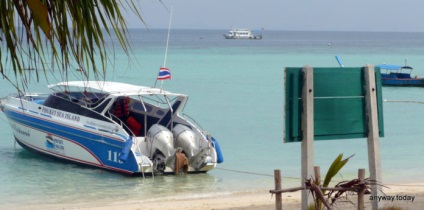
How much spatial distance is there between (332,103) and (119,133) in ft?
26.2

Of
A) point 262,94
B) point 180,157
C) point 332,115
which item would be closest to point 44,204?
point 180,157

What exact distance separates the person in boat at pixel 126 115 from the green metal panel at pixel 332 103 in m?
9.27

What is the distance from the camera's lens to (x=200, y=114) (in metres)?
30.5

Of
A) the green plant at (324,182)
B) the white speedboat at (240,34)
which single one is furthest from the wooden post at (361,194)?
the white speedboat at (240,34)

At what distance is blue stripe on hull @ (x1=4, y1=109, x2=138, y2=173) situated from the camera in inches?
615

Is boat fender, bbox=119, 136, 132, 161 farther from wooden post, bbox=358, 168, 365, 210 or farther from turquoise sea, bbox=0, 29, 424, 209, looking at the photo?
wooden post, bbox=358, 168, 365, 210

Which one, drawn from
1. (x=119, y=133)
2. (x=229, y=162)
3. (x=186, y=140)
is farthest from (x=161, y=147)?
(x=229, y=162)

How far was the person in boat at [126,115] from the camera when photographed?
17078mm

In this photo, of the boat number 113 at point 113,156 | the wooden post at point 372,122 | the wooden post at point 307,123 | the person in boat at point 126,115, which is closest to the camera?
the wooden post at point 307,123

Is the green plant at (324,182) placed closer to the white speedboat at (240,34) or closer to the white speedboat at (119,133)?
the white speedboat at (119,133)

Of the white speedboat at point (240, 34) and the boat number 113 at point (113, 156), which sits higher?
the white speedboat at point (240, 34)

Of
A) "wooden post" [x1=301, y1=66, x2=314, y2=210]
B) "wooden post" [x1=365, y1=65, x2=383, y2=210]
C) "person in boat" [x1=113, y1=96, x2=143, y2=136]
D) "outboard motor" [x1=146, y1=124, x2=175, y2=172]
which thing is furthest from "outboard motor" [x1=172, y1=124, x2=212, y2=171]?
"wooden post" [x1=301, y1=66, x2=314, y2=210]

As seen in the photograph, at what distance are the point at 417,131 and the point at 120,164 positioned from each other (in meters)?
13.8

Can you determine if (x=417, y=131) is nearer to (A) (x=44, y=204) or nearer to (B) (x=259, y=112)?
(B) (x=259, y=112)
